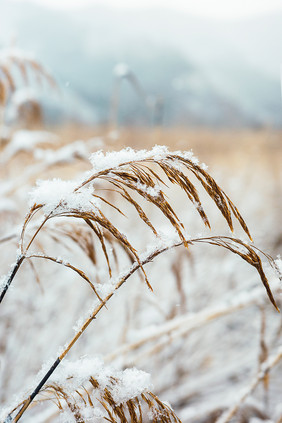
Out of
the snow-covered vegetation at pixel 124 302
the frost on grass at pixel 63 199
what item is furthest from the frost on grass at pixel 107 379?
the frost on grass at pixel 63 199

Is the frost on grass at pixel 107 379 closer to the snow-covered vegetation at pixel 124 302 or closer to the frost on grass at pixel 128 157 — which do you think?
the snow-covered vegetation at pixel 124 302

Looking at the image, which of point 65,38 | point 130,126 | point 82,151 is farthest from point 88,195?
point 65,38

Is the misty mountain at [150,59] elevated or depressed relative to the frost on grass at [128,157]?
elevated

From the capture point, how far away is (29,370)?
1.35 metres

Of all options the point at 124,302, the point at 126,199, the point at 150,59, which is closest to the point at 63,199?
the point at 126,199

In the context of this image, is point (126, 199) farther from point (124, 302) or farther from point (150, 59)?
point (150, 59)

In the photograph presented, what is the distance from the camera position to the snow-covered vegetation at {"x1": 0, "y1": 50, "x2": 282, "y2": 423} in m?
0.33

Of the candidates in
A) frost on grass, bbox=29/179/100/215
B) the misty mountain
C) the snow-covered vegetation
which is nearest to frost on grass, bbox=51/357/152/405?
the snow-covered vegetation

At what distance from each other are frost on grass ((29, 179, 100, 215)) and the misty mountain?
210 inches

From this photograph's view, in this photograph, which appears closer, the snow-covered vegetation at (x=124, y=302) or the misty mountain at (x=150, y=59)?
the snow-covered vegetation at (x=124, y=302)

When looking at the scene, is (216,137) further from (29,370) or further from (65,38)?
(65,38)

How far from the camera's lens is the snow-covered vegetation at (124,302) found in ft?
1.08

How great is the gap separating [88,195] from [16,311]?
4.36 feet

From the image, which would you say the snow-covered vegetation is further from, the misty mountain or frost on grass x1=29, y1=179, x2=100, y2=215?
the misty mountain
